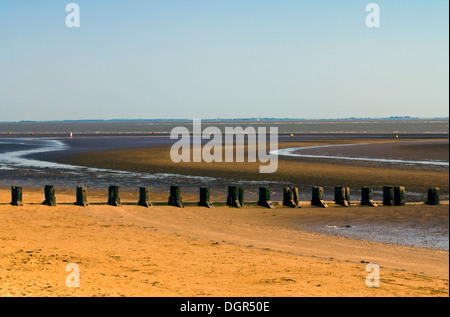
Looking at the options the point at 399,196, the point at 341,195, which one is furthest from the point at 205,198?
the point at 399,196

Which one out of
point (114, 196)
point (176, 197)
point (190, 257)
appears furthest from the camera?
point (176, 197)

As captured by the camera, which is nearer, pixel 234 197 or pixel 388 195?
pixel 234 197

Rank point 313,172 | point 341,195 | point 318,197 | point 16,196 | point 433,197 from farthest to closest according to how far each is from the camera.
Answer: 1. point 313,172
2. point 433,197
3. point 341,195
4. point 318,197
5. point 16,196

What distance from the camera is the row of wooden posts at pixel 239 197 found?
18.7m

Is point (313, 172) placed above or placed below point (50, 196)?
Result: below

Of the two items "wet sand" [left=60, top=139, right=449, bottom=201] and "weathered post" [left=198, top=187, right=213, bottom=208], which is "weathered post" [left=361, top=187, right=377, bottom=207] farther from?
"weathered post" [left=198, top=187, right=213, bottom=208]

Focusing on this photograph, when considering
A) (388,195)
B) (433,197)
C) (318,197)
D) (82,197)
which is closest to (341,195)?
(318,197)

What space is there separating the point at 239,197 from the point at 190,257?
7.82 meters

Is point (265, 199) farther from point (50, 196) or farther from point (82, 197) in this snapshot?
point (50, 196)

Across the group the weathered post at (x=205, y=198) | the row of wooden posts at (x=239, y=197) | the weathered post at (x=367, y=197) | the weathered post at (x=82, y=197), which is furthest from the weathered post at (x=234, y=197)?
the weathered post at (x=82, y=197)

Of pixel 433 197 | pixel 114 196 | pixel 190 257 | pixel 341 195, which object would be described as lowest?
pixel 190 257

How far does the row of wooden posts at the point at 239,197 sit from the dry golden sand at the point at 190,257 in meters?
0.84

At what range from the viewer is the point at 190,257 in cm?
1184
